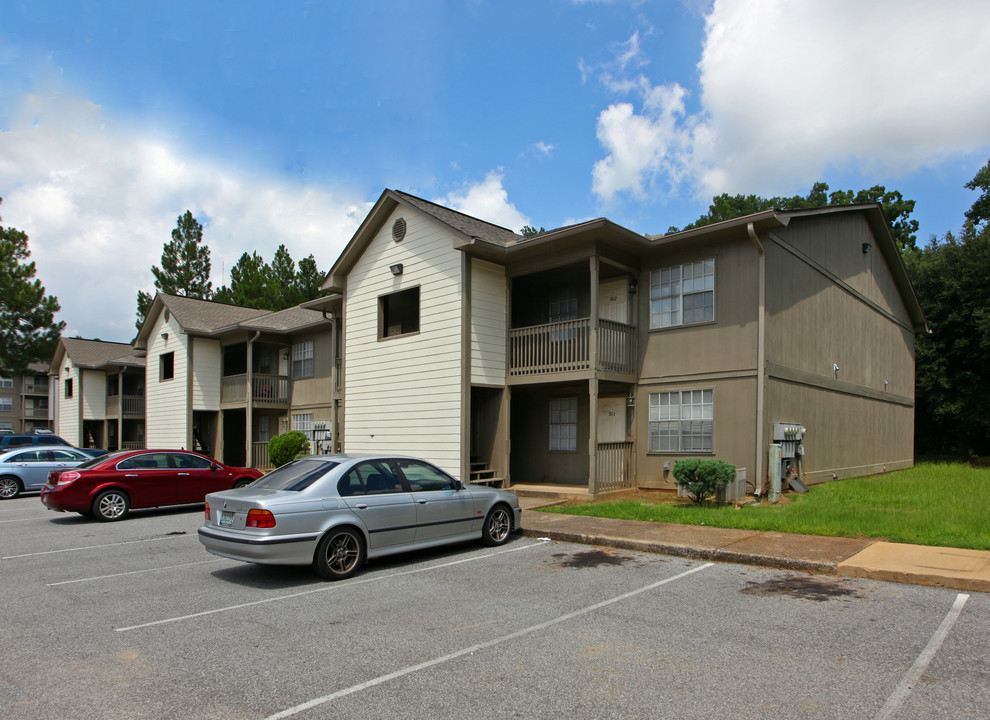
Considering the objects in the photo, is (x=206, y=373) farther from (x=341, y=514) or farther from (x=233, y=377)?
(x=341, y=514)

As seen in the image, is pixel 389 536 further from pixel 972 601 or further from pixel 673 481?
pixel 673 481

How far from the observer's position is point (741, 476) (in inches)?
526

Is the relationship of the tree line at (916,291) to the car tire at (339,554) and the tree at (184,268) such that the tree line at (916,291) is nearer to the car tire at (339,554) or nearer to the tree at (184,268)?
the tree at (184,268)

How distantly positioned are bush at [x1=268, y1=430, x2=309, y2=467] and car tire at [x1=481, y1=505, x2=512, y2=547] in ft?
44.6

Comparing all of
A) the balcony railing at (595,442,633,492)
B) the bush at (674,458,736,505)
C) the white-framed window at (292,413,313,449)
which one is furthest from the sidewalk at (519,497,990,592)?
the white-framed window at (292,413,313,449)

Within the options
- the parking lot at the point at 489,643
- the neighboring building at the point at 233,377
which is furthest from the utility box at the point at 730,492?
the neighboring building at the point at 233,377

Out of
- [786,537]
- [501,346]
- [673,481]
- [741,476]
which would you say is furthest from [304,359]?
[786,537]

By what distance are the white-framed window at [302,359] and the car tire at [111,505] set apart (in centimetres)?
1176

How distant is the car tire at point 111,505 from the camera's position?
13516 millimetres

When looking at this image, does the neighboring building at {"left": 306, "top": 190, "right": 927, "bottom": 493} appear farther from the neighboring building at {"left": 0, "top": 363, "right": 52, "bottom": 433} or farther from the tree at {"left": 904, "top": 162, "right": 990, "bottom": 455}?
the neighboring building at {"left": 0, "top": 363, "right": 52, "bottom": 433}

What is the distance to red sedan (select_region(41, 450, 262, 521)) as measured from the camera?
13336mm

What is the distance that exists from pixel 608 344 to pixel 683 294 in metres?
2.07

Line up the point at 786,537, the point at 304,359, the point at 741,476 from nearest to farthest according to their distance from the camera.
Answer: the point at 786,537, the point at 741,476, the point at 304,359

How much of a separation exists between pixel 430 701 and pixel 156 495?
39.3 feet
